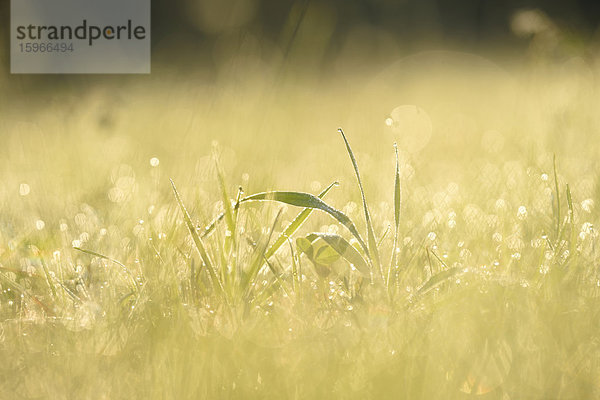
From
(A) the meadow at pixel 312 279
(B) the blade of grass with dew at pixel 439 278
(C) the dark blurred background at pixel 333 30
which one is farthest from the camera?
(C) the dark blurred background at pixel 333 30

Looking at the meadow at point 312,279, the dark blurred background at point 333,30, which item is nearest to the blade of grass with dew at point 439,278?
the meadow at point 312,279

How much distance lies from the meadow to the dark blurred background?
3183mm

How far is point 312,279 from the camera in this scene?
Answer: 896 mm

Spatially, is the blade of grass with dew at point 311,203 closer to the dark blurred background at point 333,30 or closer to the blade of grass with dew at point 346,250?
the blade of grass with dew at point 346,250

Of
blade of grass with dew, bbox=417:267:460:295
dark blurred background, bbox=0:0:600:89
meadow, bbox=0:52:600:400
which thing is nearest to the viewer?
meadow, bbox=0:52:600:400

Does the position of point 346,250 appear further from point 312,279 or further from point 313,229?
point 313,229

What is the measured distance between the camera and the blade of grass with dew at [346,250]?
2.58 ft

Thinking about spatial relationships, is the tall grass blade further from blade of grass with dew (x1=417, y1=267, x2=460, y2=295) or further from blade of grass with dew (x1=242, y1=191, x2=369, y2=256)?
blade of grass with dew (x1=417, y1=267, x2=460, y2=295)

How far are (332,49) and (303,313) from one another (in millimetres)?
6084

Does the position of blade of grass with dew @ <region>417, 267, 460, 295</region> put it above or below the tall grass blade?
below

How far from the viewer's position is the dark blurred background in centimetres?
555

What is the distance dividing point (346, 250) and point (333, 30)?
6958mm

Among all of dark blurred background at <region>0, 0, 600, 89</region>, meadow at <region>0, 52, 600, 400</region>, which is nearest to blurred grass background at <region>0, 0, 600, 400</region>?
meadow at <region>0, 52, 600, 400</region>

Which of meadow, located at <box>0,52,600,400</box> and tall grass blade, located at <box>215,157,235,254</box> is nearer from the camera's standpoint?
meadow, located at <box>0,52,600,400</box>
